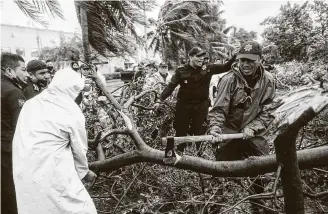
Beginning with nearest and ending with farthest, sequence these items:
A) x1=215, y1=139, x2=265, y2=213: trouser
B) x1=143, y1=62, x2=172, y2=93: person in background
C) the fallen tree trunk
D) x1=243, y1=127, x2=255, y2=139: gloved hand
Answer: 1. the fallen tree trunk
2. x1=243, y1=127, x2=255, y2=139: gloved hand
3. x1=215, y1=139, x2=265, y2=213: trouser
4. x1=143, y1=62, x2=172, y2=93: person in background

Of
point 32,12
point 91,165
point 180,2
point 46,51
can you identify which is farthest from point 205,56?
point 46,51

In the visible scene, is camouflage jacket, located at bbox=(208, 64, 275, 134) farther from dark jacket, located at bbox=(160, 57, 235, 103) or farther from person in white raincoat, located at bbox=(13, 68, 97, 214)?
dark jacket, located at bbox=(160, 57, 235, 103)

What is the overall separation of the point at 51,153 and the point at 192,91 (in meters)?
2.68

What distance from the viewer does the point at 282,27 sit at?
12.4m

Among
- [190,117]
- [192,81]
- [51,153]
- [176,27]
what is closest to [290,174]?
[51,153]

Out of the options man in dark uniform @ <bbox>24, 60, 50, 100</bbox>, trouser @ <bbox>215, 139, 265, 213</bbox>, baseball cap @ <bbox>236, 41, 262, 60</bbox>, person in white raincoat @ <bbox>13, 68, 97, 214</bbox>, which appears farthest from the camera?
man in dark uniform @ <bbox>24, 60, 50, 100</bbox>

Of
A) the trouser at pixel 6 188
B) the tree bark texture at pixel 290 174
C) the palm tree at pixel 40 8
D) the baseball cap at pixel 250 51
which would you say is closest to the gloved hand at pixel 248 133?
the baseball cap at pixel 250 51

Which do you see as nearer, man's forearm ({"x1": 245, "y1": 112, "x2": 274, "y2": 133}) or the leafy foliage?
man's forearm ({"x1": 245, "y1": 112, "x2": 274, "y2": 133})

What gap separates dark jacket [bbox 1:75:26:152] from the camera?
2.94m

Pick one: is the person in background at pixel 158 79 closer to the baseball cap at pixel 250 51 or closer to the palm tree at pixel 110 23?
the baseball cap at pixel 250 51

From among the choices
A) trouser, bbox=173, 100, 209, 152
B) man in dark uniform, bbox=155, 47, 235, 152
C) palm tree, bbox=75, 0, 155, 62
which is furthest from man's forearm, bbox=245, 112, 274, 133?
trouser, bbox=173, 100, 209, 152

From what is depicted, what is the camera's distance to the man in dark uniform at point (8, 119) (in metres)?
2.95

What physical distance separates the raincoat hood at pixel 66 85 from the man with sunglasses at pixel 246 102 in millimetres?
1099

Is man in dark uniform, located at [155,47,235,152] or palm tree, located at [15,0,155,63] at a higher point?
palm tree, located at [15,0,155,63]
